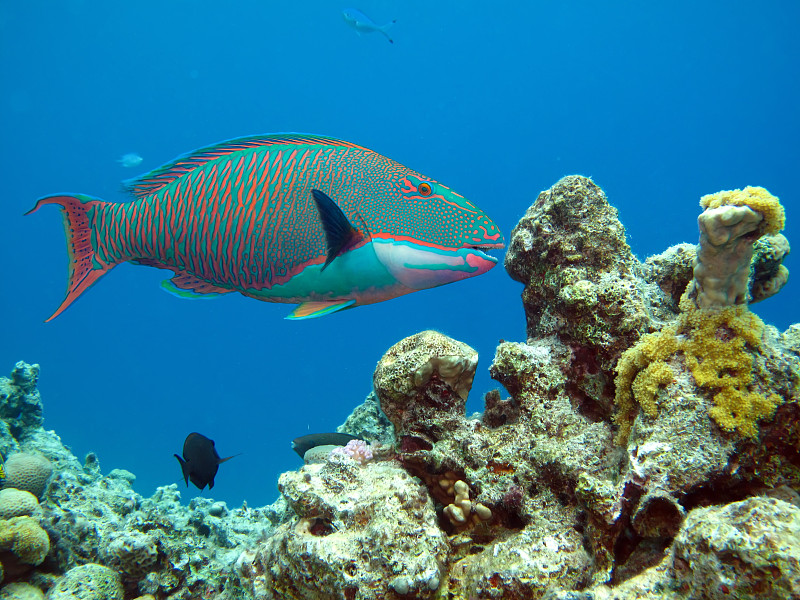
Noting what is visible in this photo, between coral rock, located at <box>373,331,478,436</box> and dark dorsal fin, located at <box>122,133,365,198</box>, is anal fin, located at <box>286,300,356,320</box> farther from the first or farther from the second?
dark dorsal fin, located at <box>122,133,365,198</box>

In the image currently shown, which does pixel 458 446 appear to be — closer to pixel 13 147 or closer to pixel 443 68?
pixel 13 147

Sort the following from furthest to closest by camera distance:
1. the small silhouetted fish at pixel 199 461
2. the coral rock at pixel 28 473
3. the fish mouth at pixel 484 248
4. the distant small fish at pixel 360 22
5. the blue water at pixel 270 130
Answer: the blue water at pixel 270 130, the distant small fish at pixel 360 22, the coral rock at pixel 28 473, the small silhouetted fish at pixel 199 461, the fish mouth at pixel 484 248

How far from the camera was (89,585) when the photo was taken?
322cm

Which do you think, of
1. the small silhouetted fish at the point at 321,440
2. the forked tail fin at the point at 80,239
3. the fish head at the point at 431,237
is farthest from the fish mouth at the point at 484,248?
the small silhouetted fish at the point at 321,440

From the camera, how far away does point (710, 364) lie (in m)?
1.93

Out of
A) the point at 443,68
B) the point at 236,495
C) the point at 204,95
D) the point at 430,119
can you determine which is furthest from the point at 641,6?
the point at 236,495

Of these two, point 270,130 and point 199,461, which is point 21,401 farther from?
point 270,130

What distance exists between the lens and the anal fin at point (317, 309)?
2.36 metres

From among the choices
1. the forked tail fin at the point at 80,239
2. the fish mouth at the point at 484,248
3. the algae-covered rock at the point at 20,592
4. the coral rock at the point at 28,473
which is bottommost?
the algae-covered rock at the point at 20,592

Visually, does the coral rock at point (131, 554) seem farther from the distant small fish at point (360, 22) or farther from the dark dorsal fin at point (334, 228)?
the distant small fish at point (360, 22)

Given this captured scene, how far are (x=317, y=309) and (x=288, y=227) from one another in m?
0.51

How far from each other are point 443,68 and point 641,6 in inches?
1360

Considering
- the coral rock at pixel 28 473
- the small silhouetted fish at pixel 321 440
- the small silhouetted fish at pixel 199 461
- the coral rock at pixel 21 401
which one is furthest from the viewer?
the coral rock at pixel 21 401

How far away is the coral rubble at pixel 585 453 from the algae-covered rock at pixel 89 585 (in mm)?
17
